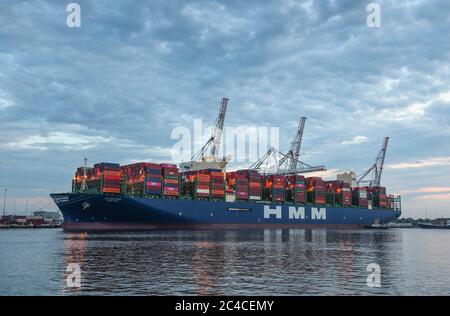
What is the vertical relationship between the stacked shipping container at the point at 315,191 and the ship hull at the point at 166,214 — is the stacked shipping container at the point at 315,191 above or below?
above

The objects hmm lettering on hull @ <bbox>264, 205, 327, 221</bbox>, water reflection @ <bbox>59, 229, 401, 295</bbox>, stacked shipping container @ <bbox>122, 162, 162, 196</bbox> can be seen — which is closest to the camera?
water reflection @ <bbox>59, 229, 401, 295</bbox>

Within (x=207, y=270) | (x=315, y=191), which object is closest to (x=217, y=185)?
(x=315, y=191)

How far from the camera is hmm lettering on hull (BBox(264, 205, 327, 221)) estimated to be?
121 meters

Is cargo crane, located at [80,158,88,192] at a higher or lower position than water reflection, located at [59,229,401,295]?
higher

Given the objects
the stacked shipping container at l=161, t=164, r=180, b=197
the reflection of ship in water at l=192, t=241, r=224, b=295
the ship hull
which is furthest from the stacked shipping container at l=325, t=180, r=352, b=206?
the reflection of ship in water at l=192, t=241, r=224, b=295

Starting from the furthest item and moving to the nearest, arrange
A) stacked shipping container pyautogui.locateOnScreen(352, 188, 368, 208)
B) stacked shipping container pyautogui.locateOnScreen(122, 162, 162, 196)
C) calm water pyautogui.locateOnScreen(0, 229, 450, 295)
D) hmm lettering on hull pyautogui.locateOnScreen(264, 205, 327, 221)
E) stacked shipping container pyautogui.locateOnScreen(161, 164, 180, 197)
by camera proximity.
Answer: stacked shipping container pyautogui.locateOnScreen(352, 188, 368, 208), hmm lettering on hull pyautogui.locateOnScreen(264, 205, 327, 221), stacked shipping container pyautogui.locateOnScreen(161, 164, 180, 197), stacked shipping container pyautogui.locateOnScreen(122, 162, 162, 196), calm water pyautogui.locateOnScreen(0, 229, 450, 295)

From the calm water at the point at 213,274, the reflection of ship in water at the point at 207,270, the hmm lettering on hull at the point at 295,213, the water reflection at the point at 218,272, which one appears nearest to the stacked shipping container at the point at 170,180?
the hmm lettering on hull at the point at 295,213

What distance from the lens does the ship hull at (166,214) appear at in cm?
9231

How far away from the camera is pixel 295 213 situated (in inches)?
5103

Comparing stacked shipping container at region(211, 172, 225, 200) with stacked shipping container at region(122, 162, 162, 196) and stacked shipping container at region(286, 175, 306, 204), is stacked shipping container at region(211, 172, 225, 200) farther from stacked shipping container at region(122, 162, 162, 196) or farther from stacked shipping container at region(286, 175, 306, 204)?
stacked shipping container at region(286, 175, 306, 204)

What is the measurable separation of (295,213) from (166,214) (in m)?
47.2

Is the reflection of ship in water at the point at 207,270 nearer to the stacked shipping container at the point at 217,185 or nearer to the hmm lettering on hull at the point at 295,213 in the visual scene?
the stacked shipping container at the point at 217,185

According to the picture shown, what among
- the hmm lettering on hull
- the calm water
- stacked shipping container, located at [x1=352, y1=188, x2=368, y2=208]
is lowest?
the calm water
